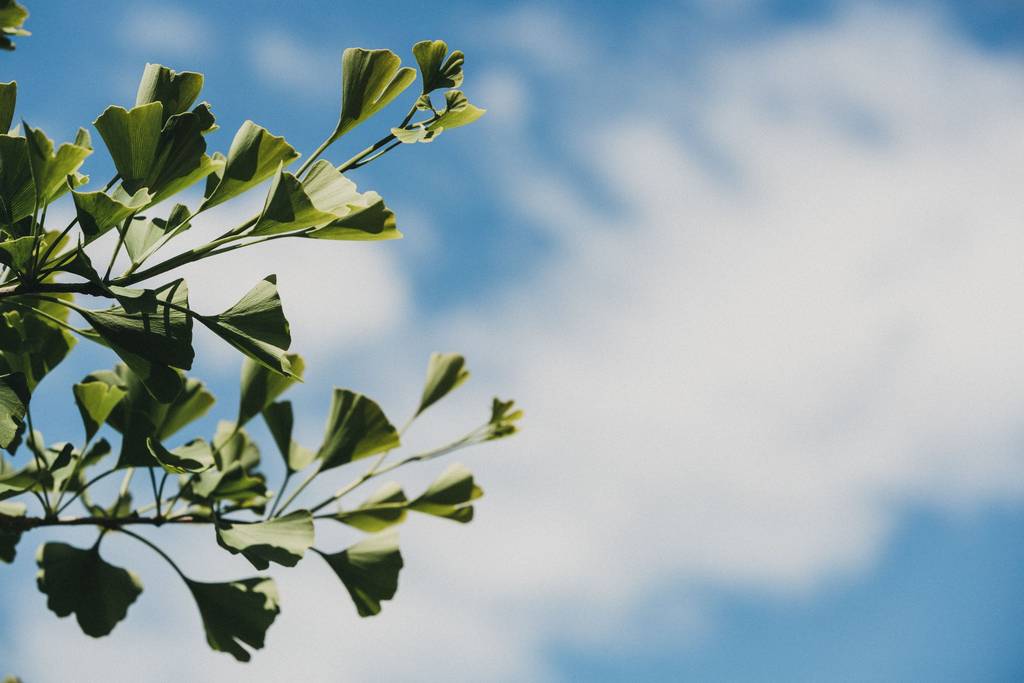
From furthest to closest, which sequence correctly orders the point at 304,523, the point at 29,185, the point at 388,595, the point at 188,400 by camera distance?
the point at 188,400 < the point at 388,595 < the point at 304,523 < the point at 29,185

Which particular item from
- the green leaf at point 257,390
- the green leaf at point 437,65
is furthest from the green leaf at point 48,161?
the green leaf at point 257,390

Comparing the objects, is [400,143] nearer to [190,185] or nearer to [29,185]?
[190,185]

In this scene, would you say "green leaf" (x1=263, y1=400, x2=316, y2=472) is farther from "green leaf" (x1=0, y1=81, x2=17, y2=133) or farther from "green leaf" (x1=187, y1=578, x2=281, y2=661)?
"green leaf" (x1=0, y1=81, x2=17, y2=133)

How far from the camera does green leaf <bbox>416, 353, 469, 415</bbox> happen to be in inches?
73.9

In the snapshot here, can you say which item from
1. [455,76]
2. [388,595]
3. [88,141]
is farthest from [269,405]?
[455,76]

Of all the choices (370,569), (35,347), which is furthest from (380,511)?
(35,347)

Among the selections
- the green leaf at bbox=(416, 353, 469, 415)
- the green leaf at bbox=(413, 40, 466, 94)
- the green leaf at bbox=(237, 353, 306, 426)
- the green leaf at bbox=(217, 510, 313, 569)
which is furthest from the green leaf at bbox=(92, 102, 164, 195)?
the green leaf at bbox=(416, 353, 469, 415)

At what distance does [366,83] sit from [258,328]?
0.41 meters

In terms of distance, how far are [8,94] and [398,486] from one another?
3.16 ft

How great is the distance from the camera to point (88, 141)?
1.30 meters

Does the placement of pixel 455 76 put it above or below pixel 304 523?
above

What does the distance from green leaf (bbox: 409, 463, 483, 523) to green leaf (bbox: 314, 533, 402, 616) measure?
101mm

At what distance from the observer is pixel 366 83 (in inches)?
51.8

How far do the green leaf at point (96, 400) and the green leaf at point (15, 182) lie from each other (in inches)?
20.8
